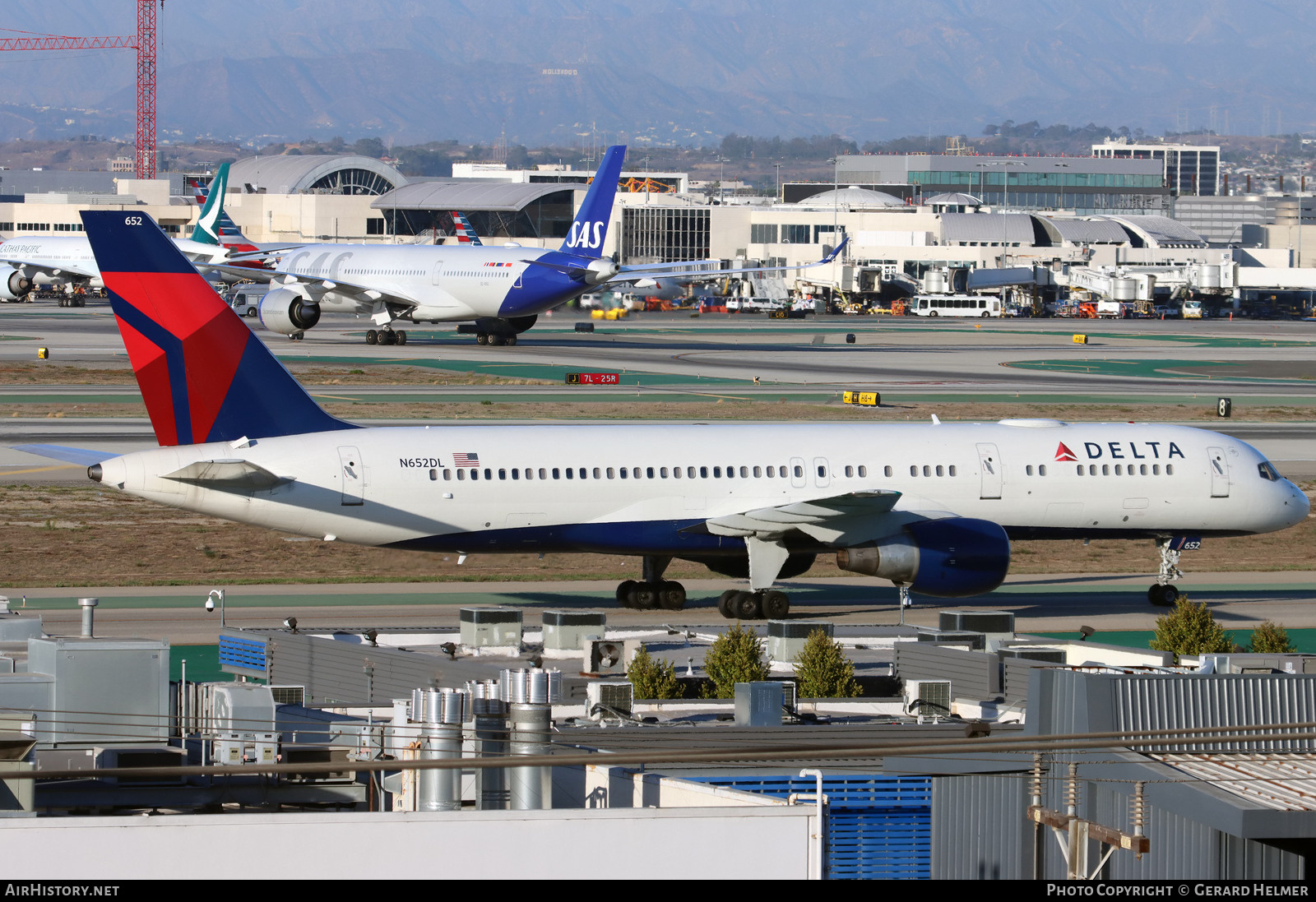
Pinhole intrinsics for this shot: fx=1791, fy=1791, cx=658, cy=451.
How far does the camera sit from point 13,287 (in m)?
162

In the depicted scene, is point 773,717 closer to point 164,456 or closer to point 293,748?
point 293,748

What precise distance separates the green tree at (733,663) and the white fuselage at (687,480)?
9310 millimetres

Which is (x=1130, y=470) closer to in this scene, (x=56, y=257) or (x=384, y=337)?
(x=384, y=337)

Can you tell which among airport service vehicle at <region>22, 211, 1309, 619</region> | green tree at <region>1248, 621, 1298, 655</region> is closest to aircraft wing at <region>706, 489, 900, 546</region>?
airport service vehicle at <region>22, 211, 1309, 619</region>

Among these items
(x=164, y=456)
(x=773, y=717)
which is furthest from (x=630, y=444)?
(x=773, y=717)

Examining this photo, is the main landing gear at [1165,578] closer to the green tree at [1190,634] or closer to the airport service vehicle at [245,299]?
the green tree at [1190,634]

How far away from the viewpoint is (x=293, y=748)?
22.0 meters

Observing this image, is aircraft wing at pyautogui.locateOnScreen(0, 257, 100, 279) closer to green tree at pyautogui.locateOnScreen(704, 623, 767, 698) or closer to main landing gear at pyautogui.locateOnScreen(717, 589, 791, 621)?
main landing gear at pyautogui.locateOnScreen(717, 589, 791, 621)

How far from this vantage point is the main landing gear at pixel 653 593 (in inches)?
1699

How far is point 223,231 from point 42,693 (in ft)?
383

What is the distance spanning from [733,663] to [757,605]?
1069cm

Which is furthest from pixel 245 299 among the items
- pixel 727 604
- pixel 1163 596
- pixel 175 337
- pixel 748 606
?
pixel 1163 596

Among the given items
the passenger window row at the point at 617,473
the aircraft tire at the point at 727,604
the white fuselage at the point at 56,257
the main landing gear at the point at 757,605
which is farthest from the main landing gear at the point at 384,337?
the passenger window row at the point at 617,473

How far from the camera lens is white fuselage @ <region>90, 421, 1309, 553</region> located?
38.3 metres
